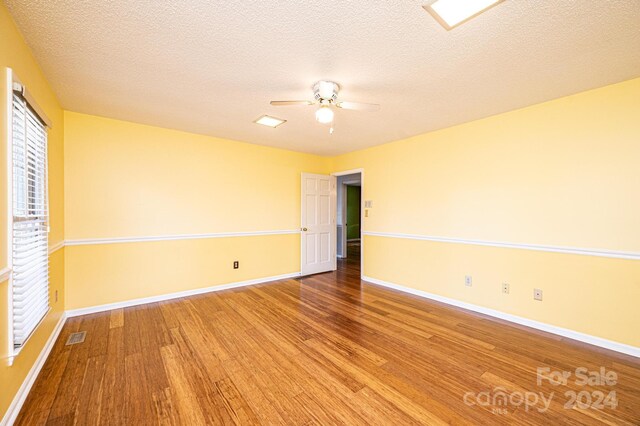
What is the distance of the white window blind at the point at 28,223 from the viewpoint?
1.65 metres

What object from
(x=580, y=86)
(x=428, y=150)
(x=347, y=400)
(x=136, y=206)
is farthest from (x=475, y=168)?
(x=136, y=206)

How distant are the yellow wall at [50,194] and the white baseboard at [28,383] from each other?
0.04 metres

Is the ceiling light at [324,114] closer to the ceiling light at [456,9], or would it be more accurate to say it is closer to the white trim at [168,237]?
the ceiling light at [456,9]

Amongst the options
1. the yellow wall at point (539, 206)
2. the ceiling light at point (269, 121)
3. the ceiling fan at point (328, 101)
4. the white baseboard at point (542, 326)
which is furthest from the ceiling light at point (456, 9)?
the white baseboard at point (542, 326)

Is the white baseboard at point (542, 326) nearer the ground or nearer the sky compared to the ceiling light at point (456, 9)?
nearer the ground

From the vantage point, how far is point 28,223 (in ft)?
6.08

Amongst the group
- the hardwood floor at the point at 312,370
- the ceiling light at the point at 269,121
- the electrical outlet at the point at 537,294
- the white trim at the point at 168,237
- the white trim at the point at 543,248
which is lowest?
the hardwood floor at the point at 312,370

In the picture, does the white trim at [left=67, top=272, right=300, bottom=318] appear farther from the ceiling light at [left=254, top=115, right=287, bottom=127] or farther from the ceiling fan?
the ceiling fan

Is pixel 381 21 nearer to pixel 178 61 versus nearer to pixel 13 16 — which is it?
pixel 178 61

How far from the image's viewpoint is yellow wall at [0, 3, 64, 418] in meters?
1.46

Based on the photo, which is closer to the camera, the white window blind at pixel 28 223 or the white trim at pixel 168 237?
the white window blind at pixel 28 223

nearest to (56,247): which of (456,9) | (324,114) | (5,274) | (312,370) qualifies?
(5,274)

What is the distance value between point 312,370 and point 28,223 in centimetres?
242

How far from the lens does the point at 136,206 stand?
11.3 feet
